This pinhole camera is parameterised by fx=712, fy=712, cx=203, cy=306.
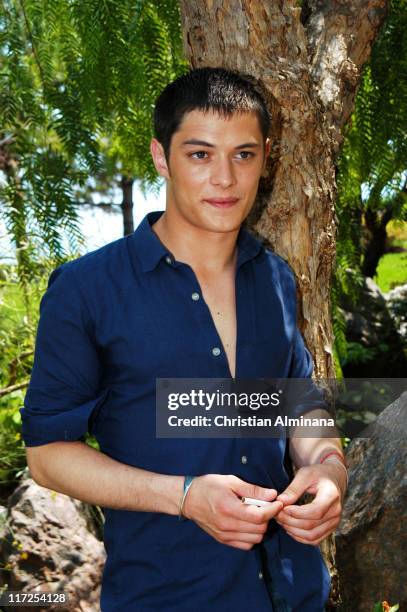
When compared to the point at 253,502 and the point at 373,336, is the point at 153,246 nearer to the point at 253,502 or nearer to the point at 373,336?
the point at 253,502

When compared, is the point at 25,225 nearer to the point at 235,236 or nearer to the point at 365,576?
the point at 235,236

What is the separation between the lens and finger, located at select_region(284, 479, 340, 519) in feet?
4.65

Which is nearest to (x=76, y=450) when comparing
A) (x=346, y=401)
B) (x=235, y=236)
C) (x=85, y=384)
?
(x=85, y=384)

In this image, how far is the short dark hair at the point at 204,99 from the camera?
1.59 metres

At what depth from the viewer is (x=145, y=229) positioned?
163 centimetres

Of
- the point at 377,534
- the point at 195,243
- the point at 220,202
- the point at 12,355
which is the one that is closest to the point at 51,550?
the point at 12,355

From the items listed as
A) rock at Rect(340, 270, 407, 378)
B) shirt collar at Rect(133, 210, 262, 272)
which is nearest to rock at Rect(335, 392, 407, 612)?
shirt collar at Rect(133, 210, 262, 272)

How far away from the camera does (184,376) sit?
4.92 feet

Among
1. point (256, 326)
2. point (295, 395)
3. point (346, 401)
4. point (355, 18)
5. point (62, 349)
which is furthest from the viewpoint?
point (346, 401)

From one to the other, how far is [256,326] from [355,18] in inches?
50.1

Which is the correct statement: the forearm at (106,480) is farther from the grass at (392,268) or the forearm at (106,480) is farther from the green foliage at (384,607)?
the grass at (392,268)

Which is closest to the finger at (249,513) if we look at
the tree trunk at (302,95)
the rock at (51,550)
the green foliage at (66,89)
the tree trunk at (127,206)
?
the tree trunk at (302,95)

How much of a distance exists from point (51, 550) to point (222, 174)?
217 centimetres

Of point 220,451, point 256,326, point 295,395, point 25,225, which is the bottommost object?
point 220,451
